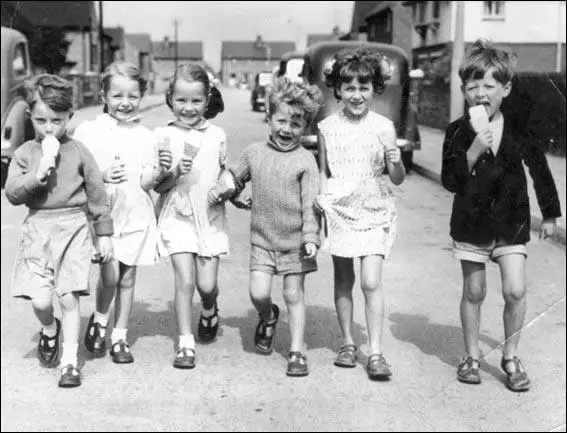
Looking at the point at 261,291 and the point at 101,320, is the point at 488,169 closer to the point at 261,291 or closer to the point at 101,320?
the point at 261,291

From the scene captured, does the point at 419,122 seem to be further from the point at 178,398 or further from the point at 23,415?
the point at 23,415

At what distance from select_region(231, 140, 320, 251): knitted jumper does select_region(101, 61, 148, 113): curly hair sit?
1.61ft

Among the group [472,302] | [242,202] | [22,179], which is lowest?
[472,302]

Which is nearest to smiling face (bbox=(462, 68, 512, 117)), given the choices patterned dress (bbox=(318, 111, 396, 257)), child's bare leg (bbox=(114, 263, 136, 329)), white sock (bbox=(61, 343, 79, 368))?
patterned dress (bbox=(318, 111, 396, 257))

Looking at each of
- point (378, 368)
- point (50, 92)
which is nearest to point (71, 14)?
point (50, 92)

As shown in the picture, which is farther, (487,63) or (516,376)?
(516,376)

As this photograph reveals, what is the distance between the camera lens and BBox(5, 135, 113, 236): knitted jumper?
235 centimetres

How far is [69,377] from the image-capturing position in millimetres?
2133

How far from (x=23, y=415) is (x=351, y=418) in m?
0.69

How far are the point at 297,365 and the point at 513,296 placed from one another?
2.15 ft

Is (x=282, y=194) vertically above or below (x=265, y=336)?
above

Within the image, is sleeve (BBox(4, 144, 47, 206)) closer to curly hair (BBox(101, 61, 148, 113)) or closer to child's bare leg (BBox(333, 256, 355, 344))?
curly hair (BBox(101, 61, 148, 113))

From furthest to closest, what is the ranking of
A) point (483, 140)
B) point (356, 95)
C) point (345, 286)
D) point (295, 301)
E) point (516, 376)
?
point (295, 301)
point (345, 286)
point (516, 376)
point (356, 95)
point (483, 140)

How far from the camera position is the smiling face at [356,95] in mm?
2025
